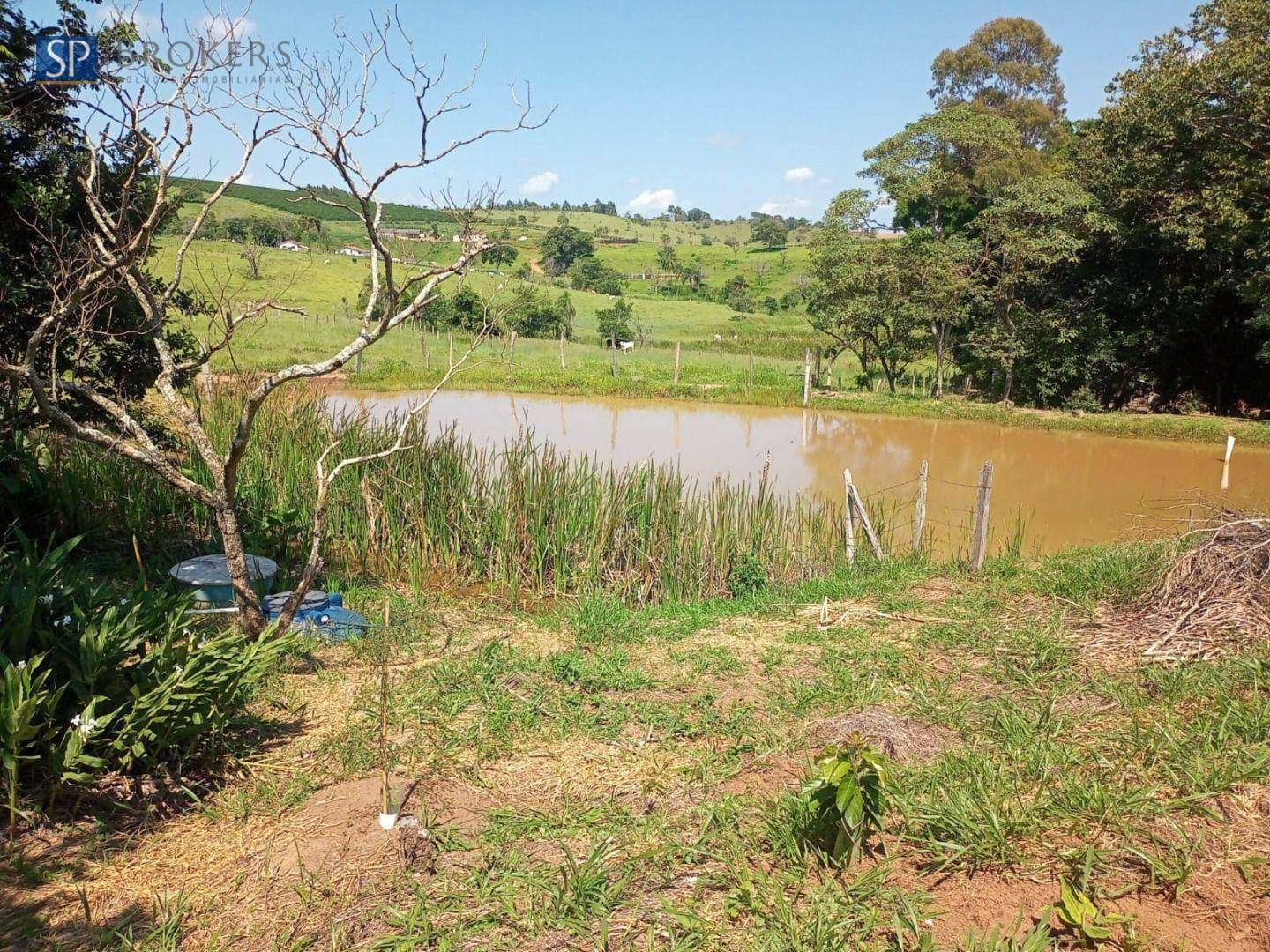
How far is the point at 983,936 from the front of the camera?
2.29 meters

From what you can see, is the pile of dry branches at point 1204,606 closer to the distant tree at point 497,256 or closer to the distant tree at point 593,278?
the distant tree at point 497,256

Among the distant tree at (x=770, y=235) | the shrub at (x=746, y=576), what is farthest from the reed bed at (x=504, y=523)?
the distant tree at (x=770, y=235)

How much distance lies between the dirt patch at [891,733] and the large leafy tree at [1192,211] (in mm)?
12262

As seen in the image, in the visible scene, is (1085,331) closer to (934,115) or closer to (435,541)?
(934,115)

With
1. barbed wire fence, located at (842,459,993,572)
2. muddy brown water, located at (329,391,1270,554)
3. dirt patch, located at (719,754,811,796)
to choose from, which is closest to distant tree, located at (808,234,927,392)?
muddy brown water, located at (329,391,1270,554)

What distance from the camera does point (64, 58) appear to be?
18.2 feet

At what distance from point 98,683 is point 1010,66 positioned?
30842mm

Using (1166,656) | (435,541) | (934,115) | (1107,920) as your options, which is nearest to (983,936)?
(1107,920)

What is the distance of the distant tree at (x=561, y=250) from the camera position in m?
44.8

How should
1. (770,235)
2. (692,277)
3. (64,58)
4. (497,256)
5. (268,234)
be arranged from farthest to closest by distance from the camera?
(770,235), (692,277), (268,234), (64,58), (497,256)

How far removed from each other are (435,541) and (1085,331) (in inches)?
618

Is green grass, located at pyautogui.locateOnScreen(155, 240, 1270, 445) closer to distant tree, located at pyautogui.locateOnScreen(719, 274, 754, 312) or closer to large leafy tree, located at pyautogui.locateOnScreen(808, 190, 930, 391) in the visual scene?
large leafy tree, located at pyautogui.locateOnScreen(808, 190, 930, 391)

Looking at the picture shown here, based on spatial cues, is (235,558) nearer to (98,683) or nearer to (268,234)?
(98,683)

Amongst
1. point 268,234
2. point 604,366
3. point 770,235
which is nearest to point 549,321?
point 604,366
